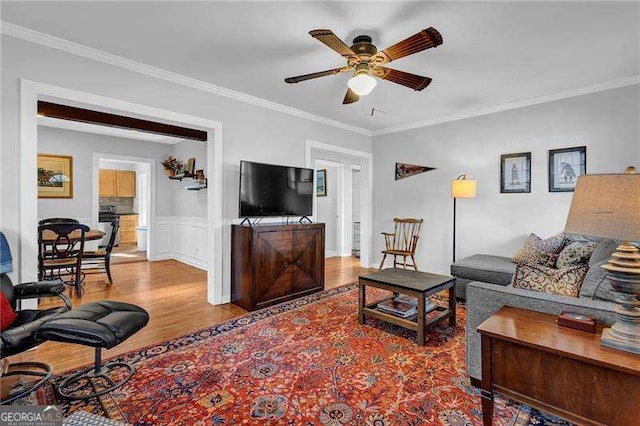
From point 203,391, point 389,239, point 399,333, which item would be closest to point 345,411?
point 203,391

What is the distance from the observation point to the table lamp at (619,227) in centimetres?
114

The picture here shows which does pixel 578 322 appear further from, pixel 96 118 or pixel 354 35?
pixel 96 118

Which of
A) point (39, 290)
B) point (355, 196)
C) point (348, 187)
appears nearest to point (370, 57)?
point (39, 290)

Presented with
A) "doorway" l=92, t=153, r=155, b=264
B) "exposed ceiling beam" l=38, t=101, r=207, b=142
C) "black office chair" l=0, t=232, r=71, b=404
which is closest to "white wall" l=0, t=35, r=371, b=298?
"black office chair" l=0, t=232, r=71, b=404

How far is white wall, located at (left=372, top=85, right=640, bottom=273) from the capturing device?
135 inches

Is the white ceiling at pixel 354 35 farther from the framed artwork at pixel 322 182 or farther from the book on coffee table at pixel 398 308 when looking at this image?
the framed artwork at pixel 322 182

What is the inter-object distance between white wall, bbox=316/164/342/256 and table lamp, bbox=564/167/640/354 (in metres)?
5.83

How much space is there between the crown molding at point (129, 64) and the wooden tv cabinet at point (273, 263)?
1.62 metres

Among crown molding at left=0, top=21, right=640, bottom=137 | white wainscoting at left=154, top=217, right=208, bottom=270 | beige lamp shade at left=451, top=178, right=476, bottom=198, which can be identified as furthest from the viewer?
white wainscoting at left=154, top=217, right=208, bottom=270

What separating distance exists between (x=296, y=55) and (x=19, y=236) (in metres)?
2.70

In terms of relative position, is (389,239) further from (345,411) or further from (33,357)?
(33,357)

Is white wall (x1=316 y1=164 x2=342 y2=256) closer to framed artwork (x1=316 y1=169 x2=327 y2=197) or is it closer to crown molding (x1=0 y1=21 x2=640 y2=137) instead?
framed artwork (x1=316 y1=169 x2=327 y2=197)

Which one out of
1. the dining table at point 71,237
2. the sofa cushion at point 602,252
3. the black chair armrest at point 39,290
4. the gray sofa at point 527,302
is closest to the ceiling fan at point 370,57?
the gray sofa at point 527,302

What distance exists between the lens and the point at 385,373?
2141mm
